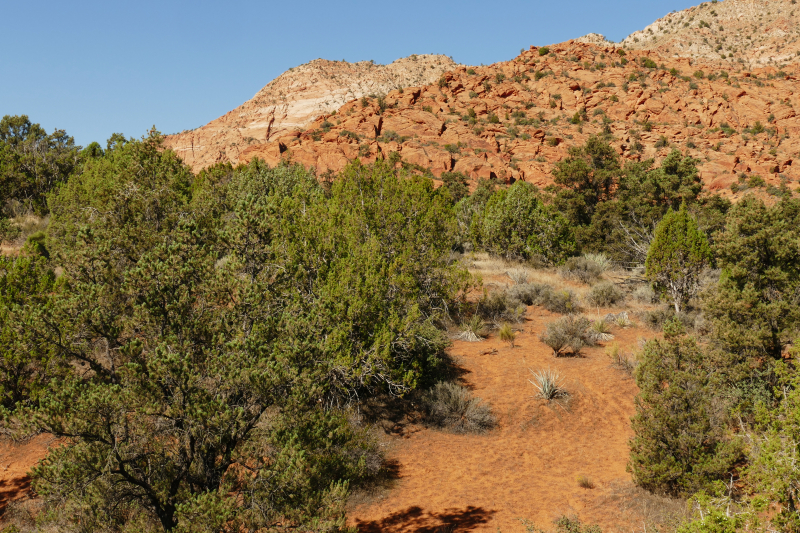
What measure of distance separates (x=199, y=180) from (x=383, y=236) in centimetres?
1691

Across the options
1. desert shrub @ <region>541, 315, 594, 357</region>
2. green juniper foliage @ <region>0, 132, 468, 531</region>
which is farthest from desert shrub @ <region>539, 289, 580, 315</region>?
green juniper foliage @ <region>0, 132, 468, 531</region>

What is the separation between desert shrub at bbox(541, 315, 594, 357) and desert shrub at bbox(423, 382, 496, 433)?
4.16 metres

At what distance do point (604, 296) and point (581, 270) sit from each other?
3.81 metres

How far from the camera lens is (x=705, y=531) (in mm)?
3750

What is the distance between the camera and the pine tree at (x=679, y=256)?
16.4 metres

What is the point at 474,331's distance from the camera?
1573 cm

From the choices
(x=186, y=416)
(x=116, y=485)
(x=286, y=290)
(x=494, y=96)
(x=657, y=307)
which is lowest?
(x=657, y=307)

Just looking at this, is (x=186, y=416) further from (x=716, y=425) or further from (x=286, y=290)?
(x=716, y=425)

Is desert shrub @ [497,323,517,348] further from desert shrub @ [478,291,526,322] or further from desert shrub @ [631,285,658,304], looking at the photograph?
desert shrub @ [631,285,658,304]

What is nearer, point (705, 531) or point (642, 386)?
point (705, 531)

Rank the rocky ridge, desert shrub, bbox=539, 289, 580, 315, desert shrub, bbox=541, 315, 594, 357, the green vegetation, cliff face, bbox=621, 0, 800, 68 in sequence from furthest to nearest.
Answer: cliff face, bbox=621, 0, 800, 68 < the rocky ridge < desert shrub, bbox=539, 289, 580, 315 < desert shrub, bbox=541, 315, 594, 357 < the green vegetation

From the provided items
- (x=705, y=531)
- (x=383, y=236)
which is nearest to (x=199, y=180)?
(x=383, y=236)

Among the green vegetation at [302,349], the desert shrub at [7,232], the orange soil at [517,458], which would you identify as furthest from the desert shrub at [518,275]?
the desert shrub at [7,232]

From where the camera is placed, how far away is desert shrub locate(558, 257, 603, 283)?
21969 millimetres
